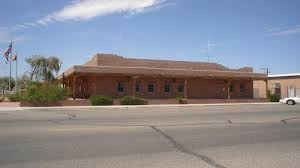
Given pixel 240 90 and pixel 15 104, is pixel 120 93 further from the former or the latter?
pixel 240 90

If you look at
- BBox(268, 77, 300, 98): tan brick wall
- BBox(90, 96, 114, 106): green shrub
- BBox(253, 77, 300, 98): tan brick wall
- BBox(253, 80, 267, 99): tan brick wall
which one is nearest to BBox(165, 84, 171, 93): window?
BBox(90, 96, 114, 106): green shrub

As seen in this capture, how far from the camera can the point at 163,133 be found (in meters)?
11.8

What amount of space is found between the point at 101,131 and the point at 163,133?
2.23 metres

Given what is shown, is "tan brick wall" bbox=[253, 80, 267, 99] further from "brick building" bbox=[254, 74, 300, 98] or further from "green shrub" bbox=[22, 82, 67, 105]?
"green shrub" bbox=[22, 82, 67, 105]

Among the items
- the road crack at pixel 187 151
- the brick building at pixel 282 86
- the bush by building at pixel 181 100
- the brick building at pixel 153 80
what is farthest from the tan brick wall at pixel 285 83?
the road crack at pixel 187 151

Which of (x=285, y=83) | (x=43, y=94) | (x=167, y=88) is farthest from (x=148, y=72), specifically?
(x=285, y=83)

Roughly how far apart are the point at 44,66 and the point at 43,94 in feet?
77.1

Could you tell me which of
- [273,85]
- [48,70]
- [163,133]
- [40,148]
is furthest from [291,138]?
[48,70]

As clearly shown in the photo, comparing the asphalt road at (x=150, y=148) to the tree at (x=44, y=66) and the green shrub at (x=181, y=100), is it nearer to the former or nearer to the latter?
the green shrub at (x=181, y=100)

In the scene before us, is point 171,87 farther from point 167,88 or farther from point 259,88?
point 259,88

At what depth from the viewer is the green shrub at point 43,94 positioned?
1195 inches

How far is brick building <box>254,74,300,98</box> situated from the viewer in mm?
47250

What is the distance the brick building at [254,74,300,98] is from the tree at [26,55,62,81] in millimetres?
30870

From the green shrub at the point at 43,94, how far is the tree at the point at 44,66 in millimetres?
21466
